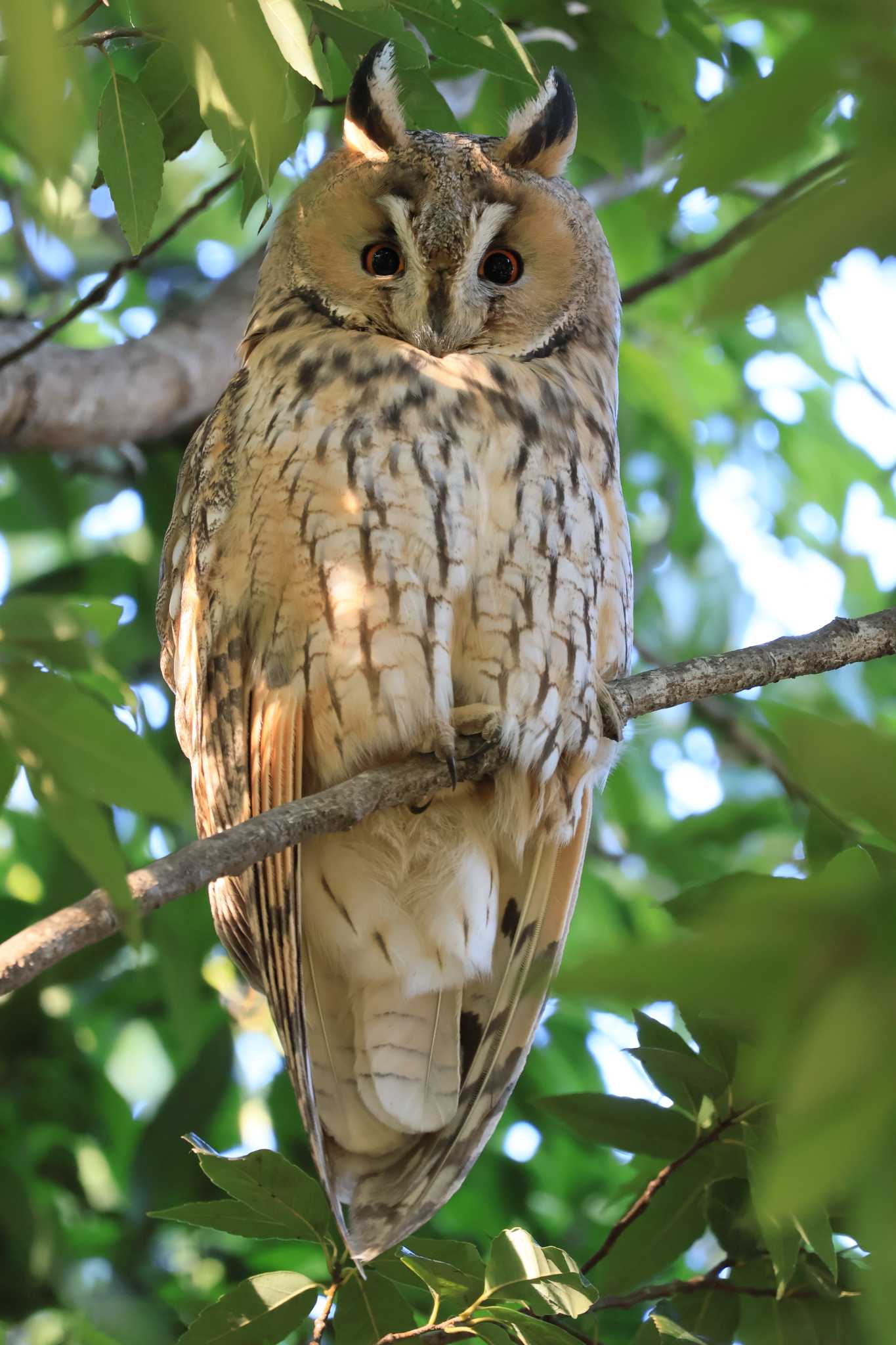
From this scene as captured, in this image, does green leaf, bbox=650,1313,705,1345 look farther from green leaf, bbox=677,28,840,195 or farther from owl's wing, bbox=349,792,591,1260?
green leaf, bbox=677,28,840,195

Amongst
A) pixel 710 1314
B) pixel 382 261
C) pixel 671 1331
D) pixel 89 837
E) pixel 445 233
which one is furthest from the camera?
pixel 382 261

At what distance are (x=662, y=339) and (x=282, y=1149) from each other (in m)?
2.37

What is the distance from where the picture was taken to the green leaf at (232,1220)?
151cm

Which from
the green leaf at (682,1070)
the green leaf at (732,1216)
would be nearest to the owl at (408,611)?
the green leaf at (682,1070)

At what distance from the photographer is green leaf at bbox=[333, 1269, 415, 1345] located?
1.56 m

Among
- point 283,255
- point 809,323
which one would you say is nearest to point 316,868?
point 283,255

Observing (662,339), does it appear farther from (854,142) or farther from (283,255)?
(854,142)

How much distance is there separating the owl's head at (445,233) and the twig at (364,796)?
2.14ft

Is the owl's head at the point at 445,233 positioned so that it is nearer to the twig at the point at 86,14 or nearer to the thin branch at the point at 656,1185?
the twig at the point at 86,14

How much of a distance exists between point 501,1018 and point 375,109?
4.71 feet

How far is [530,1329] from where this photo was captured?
4.76 feet

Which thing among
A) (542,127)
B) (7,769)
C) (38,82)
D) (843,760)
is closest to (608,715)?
(542,127)

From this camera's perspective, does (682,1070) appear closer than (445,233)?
Yes

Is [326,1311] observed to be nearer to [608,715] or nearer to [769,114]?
[608,715]
